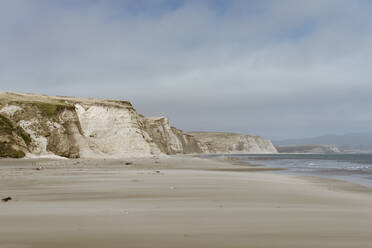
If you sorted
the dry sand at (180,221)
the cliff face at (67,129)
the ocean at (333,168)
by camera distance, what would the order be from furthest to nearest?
the cliff face at (67,129)
the ocean at (333,168)
the dry sand at (180,221)

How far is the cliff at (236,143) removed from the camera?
5959 inches

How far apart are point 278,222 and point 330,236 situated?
2.74 ft

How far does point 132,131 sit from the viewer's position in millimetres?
47750

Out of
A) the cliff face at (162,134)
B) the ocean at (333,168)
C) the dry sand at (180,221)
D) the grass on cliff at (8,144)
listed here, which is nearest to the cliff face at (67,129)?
the grass on cliff at (8,144)

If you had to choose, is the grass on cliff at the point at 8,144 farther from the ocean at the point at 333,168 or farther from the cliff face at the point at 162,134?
the cliff face at the point at 162,134

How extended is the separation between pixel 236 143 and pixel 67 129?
122 meters

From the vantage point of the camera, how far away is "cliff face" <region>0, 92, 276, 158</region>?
105ft

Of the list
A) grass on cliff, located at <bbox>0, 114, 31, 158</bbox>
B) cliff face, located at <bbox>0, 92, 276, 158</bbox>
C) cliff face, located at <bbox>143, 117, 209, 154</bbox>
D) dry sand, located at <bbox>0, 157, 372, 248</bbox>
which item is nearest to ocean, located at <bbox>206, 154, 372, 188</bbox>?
dry sand, located at <bbox>0, 157, 372, 248</bbox>

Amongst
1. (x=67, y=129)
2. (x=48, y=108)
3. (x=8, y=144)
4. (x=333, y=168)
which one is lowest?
(x=333, y=168)

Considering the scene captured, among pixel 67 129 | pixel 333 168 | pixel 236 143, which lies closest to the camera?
pixel 333 168

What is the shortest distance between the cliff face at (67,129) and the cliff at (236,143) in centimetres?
9640

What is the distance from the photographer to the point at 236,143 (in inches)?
6102

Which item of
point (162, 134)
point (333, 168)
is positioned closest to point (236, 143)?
point (162, 134)

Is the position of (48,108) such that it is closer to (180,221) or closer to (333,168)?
(333,168)
